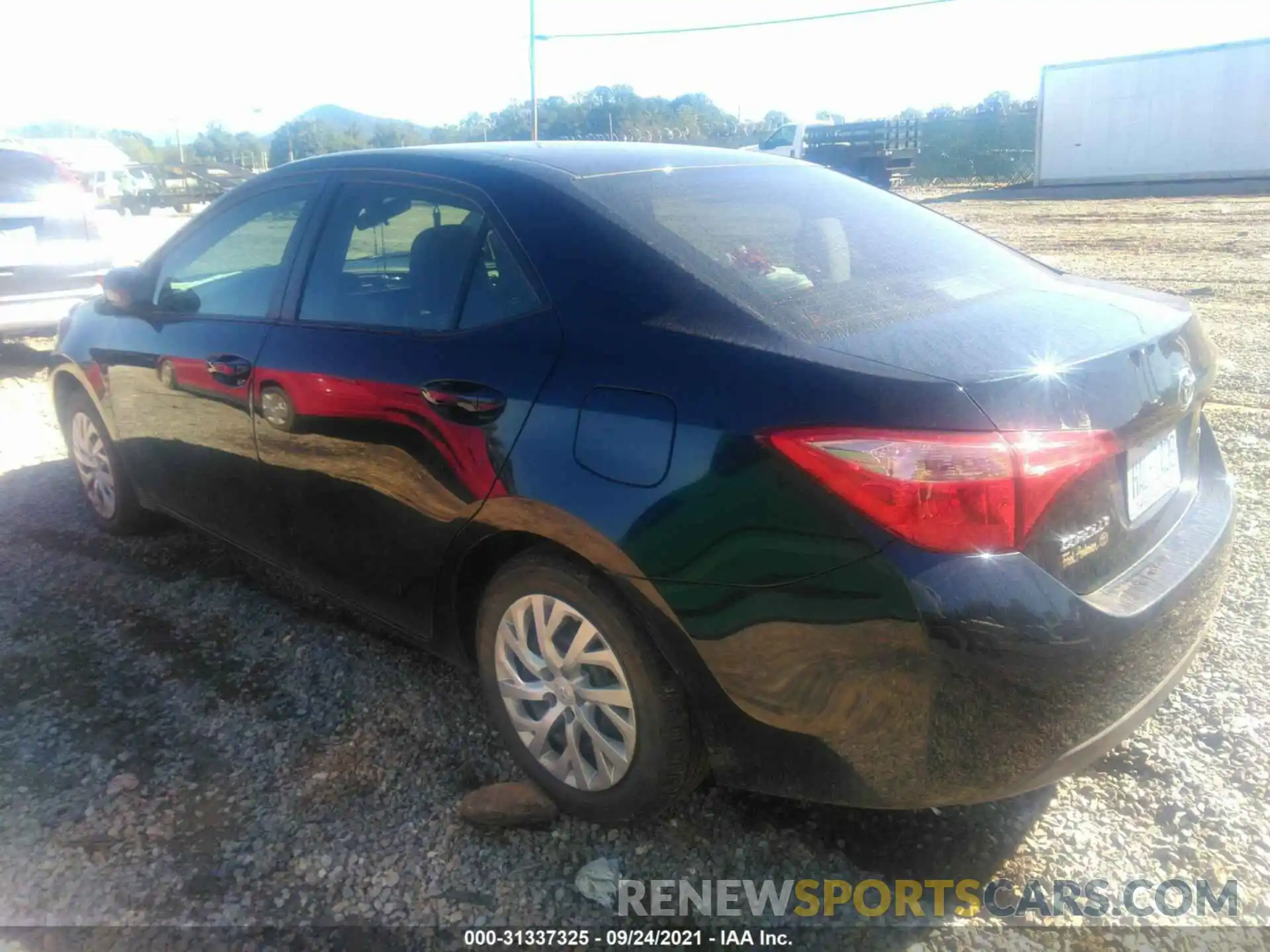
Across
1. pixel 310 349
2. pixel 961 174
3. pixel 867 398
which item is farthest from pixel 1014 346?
pixel 961 174

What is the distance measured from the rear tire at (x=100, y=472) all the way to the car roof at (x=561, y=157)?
1710 millimetres

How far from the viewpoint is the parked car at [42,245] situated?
25.7 feet


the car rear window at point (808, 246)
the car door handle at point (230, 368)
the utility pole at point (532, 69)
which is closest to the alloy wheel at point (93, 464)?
the car door handle at point (230, 368)

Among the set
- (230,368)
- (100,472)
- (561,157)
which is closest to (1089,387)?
(561,157)

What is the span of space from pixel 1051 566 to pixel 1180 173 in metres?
29.0

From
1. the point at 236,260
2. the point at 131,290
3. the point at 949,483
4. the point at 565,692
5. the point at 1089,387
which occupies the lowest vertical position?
the point at 565,692

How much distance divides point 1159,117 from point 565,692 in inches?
1138

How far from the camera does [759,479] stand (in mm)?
2037

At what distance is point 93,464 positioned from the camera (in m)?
4.60

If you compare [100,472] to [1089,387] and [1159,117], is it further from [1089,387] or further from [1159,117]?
[1159,117]

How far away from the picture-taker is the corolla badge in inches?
93.6

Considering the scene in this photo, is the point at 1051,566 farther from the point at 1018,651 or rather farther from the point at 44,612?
the point at 44,612

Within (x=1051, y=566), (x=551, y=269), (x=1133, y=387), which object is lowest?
(x=1051, y=566)

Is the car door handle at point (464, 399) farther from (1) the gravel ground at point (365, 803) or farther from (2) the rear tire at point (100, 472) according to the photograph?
(2) the rear tire at point (100, 472)
